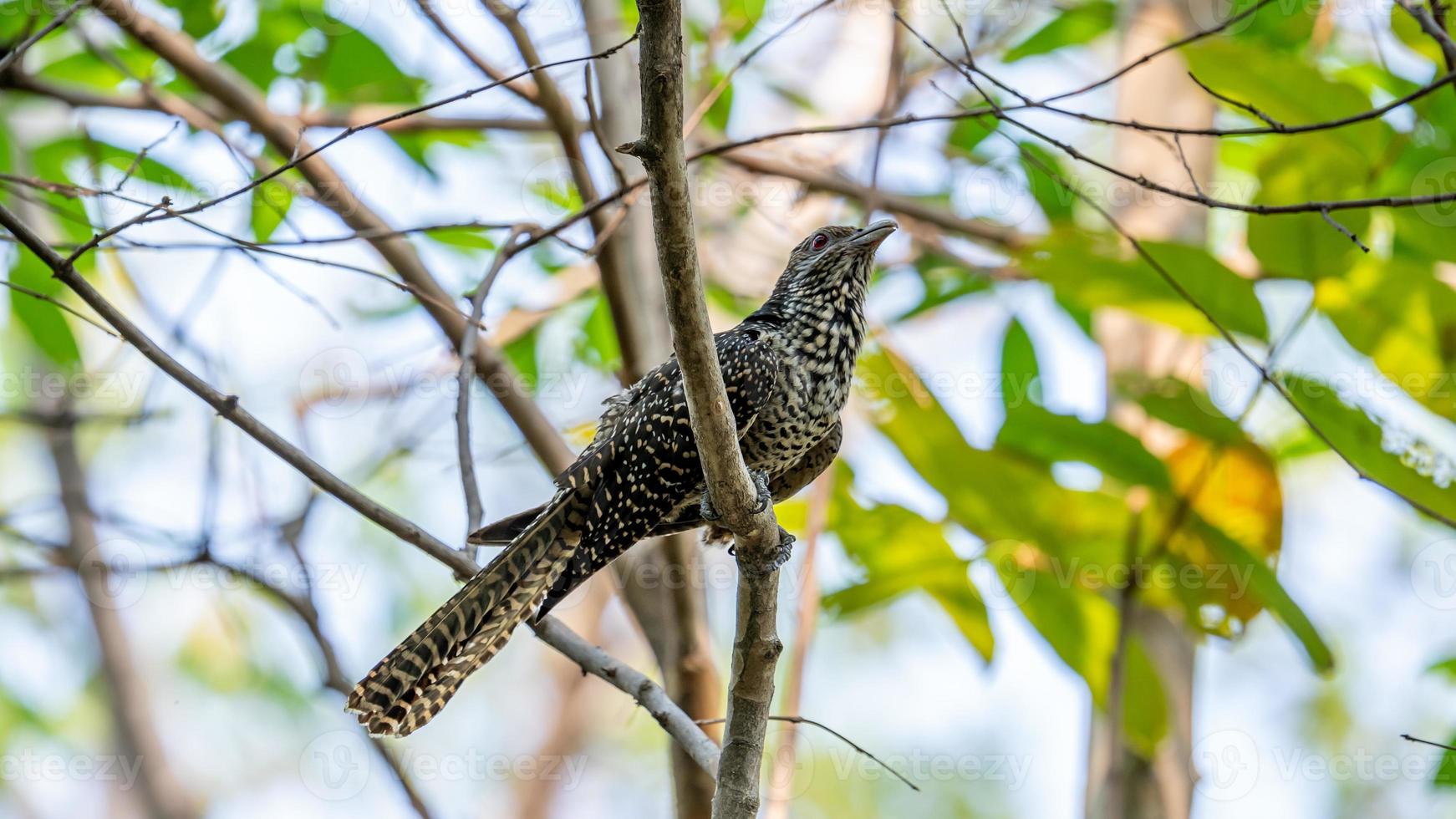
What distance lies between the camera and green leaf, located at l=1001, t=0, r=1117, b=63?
6.34 metres

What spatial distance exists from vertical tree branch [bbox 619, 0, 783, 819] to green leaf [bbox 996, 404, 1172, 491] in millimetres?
1832

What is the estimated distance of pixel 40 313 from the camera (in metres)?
5.14

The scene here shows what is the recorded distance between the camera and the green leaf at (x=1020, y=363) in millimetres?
6062

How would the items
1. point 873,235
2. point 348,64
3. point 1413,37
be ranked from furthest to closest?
point 348,64
point 1413,37
point 873,235

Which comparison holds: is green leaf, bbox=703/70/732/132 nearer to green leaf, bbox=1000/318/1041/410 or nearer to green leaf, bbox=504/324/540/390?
green leaf, bbox=504/324/540/390

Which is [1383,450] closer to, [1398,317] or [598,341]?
[1398,317]

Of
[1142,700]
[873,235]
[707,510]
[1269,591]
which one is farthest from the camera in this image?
[1142,700]

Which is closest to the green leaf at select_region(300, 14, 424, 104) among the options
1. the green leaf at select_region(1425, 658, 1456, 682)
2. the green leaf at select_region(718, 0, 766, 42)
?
the green leaf at select_region(718, 0, 766, 42)

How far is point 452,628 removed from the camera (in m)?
3.91

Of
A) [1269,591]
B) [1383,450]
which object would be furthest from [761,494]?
[1383,450]

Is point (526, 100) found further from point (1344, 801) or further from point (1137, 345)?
point (1344, 801)

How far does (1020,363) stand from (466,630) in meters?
3.37

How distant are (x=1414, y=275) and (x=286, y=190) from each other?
175 inches

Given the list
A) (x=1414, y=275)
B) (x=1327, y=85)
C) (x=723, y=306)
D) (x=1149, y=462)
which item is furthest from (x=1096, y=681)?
(x=723, y=306)
